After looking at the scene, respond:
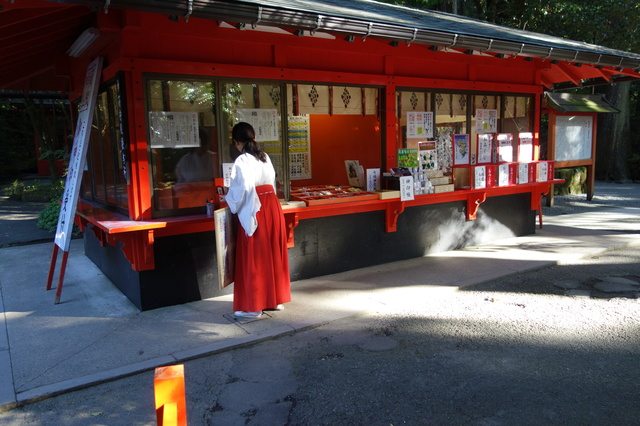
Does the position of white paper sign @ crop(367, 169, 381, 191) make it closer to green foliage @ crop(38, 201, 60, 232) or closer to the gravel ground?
the gravel ground

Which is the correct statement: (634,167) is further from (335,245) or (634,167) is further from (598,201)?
(335,245)

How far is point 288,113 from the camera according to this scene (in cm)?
648

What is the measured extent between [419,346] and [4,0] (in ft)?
14.8

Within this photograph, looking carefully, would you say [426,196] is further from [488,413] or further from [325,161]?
[488,413]

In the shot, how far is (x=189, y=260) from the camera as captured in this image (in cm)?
578

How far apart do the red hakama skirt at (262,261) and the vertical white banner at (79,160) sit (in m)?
2.15

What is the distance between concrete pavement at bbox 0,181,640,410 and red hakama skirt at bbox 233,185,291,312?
9.2 inches

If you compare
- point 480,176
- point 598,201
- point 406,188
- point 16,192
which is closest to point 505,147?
point 480,176

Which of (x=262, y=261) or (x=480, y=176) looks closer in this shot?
(x=262, y=261)

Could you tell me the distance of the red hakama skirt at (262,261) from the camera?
5137mm

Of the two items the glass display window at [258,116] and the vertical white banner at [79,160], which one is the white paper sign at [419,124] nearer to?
the glass display window at [258,116]

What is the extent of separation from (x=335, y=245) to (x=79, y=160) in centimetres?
352

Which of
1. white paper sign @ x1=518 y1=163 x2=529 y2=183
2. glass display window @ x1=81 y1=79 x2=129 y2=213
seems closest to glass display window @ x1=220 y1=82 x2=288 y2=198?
glass display window @ x1=81 y1=79 x2=129 y2=213

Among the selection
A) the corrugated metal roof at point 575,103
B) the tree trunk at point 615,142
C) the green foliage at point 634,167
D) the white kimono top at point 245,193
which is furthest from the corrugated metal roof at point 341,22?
the green foliage at point 634,167
